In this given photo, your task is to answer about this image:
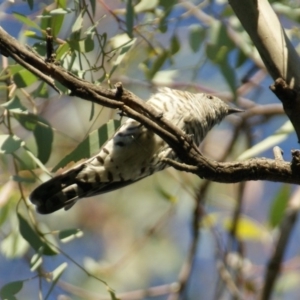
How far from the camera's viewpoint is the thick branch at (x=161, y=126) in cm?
124

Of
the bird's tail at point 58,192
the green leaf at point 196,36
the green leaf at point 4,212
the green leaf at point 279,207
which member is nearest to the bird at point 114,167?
the bird's tail at point 58,192

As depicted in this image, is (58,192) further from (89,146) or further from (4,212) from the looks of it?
(4,212)

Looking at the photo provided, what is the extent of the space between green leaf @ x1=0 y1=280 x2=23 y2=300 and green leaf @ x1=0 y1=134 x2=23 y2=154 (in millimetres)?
299

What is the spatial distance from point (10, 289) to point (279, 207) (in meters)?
1.28

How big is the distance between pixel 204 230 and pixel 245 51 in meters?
0.97

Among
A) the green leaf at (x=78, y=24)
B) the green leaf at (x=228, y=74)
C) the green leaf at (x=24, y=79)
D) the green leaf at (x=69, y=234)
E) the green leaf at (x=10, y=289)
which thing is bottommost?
the green leaf at (x=10, y=289)

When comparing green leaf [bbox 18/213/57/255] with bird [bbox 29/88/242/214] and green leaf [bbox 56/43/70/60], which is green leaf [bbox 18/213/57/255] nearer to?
bird [bbox 29/88/242/214]

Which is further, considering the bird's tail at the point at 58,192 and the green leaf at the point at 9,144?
the bird's tail at the point at 58,192

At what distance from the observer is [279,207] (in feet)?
8.67

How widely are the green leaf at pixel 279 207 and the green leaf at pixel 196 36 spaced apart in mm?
655

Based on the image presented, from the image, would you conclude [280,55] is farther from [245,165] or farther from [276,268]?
[276,268]

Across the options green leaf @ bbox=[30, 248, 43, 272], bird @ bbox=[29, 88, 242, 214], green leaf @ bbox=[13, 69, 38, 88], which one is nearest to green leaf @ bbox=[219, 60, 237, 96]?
bird @ bbox=[29, 88, 242, 214]

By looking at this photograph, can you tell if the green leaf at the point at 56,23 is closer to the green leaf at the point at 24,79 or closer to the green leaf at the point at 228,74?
the green leaf at the point at 24,79

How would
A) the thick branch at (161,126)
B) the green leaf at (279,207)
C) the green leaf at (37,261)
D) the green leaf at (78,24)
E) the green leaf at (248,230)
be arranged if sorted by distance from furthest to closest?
1. the green leaf at (248,230)
2. the green leaf at (279,207)
3. the green leaf at (37,261)
4. the green leaf at (78,24)
5. the thick branch at (161,126)
